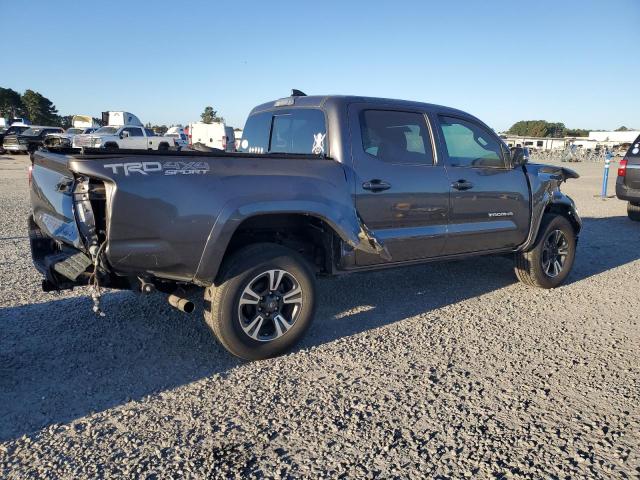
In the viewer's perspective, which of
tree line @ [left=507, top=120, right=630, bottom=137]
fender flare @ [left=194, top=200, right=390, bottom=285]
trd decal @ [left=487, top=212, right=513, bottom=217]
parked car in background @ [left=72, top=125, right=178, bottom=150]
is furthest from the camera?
tree line @ [left=507, top=120, right=630, bottom=137]

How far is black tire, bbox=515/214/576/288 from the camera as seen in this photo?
5.45 m

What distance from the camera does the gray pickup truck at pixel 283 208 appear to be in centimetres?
308

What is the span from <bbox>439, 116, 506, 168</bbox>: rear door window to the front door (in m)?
0.25

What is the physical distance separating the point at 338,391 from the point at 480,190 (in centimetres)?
261

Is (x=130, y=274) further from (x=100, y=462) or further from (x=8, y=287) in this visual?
(x=8, y=287)

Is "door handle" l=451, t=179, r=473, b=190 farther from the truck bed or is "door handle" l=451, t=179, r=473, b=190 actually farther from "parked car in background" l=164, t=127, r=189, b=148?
"parked car in background" l=164, t=127, r=189, b=148

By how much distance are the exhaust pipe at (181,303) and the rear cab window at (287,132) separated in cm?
158

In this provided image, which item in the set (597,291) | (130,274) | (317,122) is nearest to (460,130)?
(317,122)

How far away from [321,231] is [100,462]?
2142 millimetres

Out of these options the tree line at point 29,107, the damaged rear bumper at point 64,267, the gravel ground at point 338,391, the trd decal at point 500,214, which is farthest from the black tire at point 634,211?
the tree line at point 29,107

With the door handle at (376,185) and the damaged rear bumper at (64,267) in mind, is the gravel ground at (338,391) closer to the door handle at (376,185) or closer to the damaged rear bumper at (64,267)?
the damaged rear bumper at (64,267)

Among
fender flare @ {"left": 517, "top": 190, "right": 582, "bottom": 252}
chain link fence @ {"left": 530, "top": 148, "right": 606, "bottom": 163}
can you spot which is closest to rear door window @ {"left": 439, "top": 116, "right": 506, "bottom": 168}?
fender flare @ {"left": 517, "top": 190, "right": 582, "bottom": 252}

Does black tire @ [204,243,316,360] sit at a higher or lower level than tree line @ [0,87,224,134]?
lower

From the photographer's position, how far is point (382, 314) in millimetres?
4652
